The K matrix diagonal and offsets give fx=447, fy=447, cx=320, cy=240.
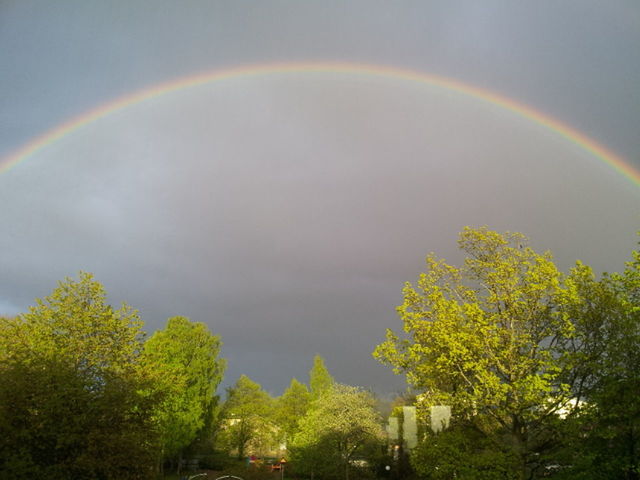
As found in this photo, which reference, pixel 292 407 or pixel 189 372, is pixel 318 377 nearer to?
pixel 292 407

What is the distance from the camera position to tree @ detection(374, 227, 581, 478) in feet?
54.9

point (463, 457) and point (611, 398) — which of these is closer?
point (611, 398)

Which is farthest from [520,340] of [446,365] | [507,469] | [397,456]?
[397,456]

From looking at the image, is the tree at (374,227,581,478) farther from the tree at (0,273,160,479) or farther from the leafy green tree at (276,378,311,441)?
the leafy green tree at (276,378,311,441)

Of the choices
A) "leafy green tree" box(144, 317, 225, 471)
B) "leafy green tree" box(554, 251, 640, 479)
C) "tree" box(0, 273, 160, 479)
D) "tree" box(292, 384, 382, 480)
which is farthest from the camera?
"tree" box(292, 384, 382, 480)

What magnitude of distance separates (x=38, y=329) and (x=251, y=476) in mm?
16213

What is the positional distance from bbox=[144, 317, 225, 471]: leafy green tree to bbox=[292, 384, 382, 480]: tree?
983 centimetres

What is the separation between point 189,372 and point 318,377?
30.3 metres

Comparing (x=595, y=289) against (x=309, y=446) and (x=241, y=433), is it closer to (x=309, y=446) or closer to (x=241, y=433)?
(x=309, y=446)

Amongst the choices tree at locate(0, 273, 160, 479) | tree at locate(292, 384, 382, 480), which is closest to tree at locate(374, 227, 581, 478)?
tree at locate(0, 273, 160, 479)

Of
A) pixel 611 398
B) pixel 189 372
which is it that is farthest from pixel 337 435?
pixel 611 398

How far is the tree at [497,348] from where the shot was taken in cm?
1673

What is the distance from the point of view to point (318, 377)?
6800 centimetres

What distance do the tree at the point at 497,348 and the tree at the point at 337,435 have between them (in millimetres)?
22456
